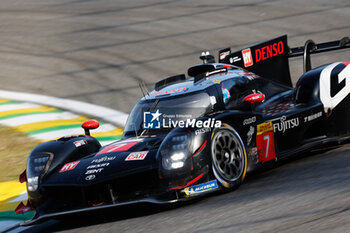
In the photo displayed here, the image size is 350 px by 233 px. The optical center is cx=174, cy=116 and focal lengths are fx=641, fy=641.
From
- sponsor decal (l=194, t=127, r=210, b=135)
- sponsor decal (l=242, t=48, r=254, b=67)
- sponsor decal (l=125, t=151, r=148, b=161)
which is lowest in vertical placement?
sponsor decal (l=125, t=151, r=148, b=161)

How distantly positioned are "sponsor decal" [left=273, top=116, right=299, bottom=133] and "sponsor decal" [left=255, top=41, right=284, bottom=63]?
2.06 m

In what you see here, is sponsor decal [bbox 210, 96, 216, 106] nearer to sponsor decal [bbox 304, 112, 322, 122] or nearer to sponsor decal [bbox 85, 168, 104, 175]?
sponsor decal [bbox 304, 112, 322, 122]

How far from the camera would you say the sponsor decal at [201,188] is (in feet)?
18.6

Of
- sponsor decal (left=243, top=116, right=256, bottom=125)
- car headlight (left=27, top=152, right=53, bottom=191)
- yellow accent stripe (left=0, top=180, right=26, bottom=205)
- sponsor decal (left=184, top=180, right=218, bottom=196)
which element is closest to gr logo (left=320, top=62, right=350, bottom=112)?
sponsor decal (left=243, top=116, right=256, bottom=125)

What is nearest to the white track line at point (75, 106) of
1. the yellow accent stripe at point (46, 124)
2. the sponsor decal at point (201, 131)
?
the yellow accent stripe at point (46, 124)

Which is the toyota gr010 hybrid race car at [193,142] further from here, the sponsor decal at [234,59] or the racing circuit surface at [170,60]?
the sponsor decal at [234,59]

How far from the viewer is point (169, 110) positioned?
22.1 ft

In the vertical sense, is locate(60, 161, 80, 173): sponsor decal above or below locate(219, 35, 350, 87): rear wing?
below

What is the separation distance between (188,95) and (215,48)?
8355mm

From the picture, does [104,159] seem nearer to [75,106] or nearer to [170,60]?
[75,106]

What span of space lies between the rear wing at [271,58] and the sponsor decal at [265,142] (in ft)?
7.63

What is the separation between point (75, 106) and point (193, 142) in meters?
6.55

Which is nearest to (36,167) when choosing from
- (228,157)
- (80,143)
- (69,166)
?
(69,166)

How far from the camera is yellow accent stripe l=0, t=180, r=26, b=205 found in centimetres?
753
